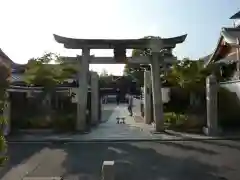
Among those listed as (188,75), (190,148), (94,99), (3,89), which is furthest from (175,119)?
(3,89)

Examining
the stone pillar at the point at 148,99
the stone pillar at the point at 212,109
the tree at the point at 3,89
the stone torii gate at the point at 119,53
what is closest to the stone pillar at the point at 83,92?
the stone torii gate at the point at 119,53

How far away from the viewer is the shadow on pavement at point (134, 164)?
972cm

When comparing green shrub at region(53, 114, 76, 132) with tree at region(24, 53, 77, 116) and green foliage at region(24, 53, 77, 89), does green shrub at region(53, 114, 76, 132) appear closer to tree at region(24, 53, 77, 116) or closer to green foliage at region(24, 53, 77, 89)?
tree at region(24, 53, 77, 116)

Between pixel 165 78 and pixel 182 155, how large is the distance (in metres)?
12.4

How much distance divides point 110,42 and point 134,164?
31.3ft

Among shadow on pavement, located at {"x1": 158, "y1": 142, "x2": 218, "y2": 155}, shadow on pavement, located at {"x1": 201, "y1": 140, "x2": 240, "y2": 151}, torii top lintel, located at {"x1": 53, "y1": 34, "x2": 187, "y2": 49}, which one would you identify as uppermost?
torii top lintel, located at {"x1": 53, "y1": 34, "x2": 187, "y2": 49}

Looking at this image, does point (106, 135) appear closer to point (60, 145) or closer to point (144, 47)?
point (60, 145)

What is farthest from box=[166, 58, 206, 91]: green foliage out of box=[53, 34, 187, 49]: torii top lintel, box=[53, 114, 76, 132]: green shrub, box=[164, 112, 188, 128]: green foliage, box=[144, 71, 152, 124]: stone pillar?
box=[53, 114, 76, 132]: green shrub

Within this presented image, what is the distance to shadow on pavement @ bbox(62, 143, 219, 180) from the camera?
9.72 meters

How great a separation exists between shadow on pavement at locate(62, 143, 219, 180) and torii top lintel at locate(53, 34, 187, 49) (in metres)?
A: 6.81

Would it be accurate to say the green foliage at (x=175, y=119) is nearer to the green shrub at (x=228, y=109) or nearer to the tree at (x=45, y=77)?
the green shrub at (x=228, y=109)

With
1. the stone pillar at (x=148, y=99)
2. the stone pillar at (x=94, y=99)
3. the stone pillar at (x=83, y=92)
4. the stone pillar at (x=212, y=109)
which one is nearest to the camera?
the stone pillar at (x=212, y=109)

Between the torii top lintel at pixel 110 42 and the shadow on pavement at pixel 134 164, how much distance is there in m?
6.81

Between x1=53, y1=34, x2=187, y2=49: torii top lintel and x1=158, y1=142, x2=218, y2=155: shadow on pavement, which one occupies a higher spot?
x1=53, y1=34, x2=187, y2=49: torii top lintel
